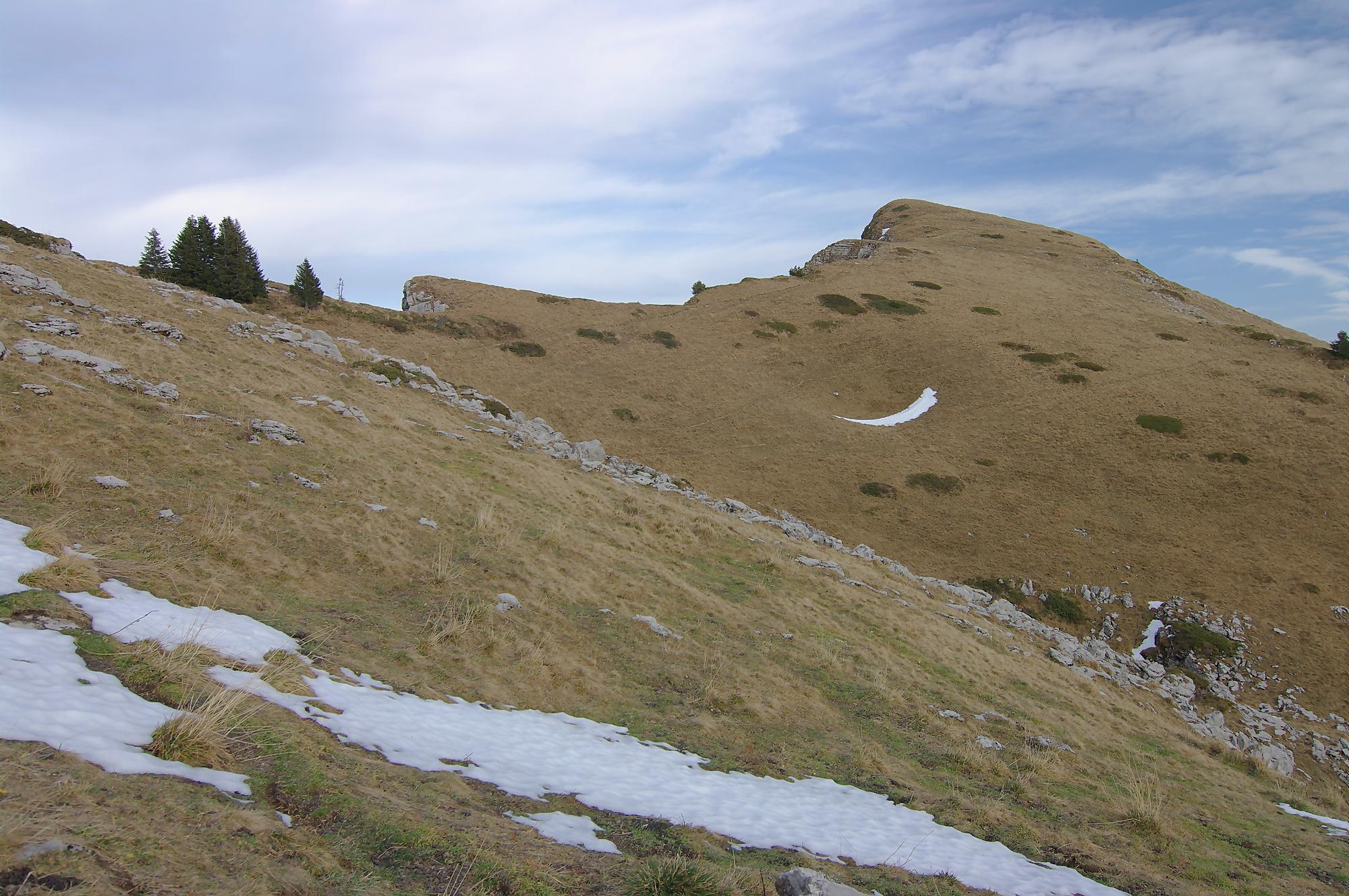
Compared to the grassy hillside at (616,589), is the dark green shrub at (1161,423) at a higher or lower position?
higher

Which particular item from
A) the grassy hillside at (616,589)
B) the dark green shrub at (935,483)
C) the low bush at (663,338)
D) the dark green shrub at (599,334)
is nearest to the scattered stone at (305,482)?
the grassy hillside at (616,589)

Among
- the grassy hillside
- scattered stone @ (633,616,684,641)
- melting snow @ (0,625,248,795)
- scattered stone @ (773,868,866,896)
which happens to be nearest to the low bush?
the grassy hillside

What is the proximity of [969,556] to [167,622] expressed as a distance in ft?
115

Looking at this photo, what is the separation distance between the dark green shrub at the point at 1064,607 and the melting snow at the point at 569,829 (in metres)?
31.6

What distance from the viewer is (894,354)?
5881 cm

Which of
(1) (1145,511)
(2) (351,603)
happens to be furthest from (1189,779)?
(1) (1145,511)

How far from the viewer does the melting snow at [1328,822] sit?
13.0 metres

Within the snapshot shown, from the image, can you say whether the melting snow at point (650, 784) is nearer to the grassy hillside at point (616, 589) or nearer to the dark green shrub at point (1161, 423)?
the grassy hillside at point (616, 589)

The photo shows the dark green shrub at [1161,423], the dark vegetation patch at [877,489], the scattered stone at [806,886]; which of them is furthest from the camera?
the dark green shrub at [1161,423]

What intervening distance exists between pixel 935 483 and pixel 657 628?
103 ft

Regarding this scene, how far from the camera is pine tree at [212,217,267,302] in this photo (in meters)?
43.4

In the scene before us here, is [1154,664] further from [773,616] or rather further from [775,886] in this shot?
[775,886]

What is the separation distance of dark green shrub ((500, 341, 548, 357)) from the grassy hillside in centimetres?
425

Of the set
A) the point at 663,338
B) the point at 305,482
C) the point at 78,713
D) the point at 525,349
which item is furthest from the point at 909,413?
the point at 78,713
